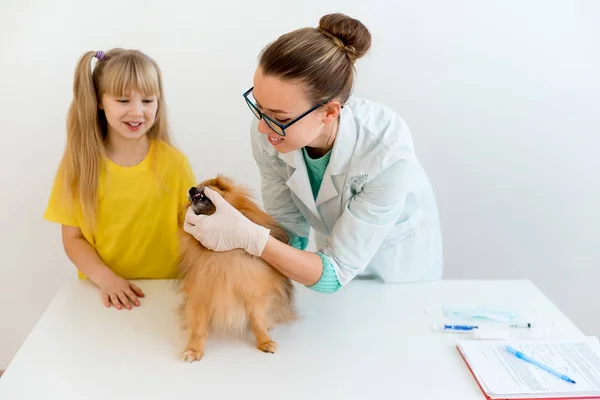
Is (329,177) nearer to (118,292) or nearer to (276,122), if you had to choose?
(276,122)

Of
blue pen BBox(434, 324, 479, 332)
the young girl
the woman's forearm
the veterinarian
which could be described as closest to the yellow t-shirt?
the young girl

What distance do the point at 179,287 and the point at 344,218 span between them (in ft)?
1.46

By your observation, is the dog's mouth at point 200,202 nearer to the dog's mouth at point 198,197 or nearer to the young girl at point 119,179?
the dog's mouth at point 198,197

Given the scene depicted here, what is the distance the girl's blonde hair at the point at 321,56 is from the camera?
48.9 inches

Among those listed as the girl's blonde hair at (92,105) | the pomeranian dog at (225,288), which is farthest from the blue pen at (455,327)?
the girl's blonde hair at (92,105)

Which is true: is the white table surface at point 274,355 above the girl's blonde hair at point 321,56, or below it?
below

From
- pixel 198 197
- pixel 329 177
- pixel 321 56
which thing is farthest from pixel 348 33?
pixel 198 197

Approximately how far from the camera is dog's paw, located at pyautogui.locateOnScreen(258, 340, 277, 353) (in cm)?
133

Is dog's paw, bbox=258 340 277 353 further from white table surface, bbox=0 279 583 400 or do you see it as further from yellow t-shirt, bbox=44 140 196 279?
yellow t-shirt, bbox=44 140 196 279

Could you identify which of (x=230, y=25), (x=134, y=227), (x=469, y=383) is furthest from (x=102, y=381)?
(x=230, y=25)

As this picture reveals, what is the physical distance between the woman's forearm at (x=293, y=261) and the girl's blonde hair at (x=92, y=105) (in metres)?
0.62

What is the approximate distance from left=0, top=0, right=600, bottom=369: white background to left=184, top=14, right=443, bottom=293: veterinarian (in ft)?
1.75

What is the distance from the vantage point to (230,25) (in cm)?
201

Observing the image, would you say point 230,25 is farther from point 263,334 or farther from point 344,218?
point 263,334
